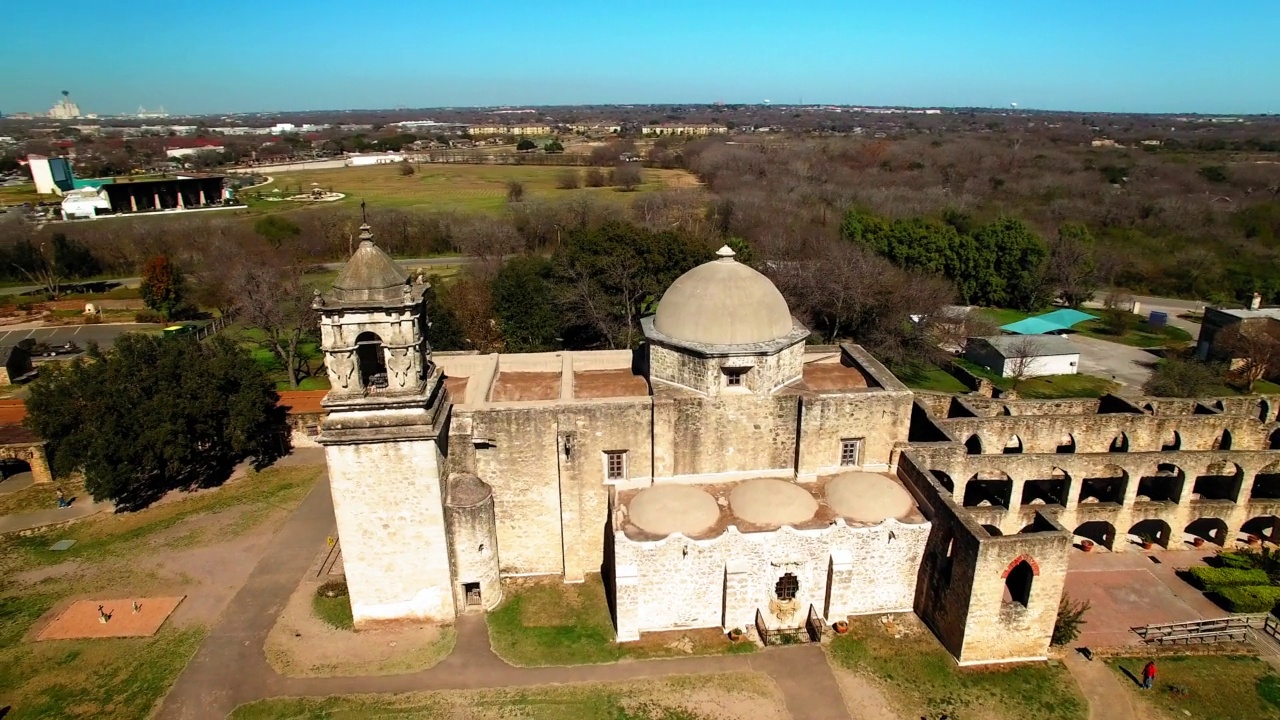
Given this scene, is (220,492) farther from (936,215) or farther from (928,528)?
(936,215)

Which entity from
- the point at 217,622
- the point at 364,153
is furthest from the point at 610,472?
the point at 364,153

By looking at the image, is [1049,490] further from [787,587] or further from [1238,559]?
[787,587]


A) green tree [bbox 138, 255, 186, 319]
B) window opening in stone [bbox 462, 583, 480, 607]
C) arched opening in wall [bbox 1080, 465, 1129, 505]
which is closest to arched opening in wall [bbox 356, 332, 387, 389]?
window opening in stone [bbox 462, 583, 480, 607]

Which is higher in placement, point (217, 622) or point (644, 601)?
point (644, 601)

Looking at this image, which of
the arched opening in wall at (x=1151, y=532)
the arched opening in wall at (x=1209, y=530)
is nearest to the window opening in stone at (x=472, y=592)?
the arched opening in wall at (x=1151, y=532)

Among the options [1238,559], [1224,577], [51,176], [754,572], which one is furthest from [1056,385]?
[51,176]
